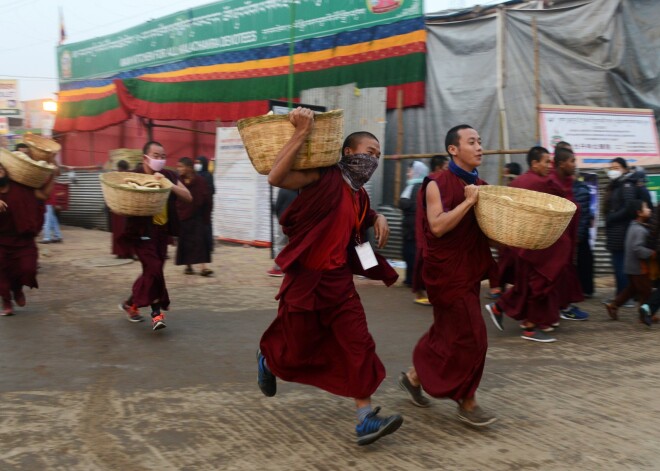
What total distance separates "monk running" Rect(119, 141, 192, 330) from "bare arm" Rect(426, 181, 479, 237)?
300 cm

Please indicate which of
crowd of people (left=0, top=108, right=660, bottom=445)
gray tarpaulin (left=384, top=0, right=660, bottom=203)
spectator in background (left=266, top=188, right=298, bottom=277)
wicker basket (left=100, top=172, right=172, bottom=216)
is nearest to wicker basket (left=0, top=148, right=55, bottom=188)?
wicker basket (left=100, top=172, right=172, bottom=216)

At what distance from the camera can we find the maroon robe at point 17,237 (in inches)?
273

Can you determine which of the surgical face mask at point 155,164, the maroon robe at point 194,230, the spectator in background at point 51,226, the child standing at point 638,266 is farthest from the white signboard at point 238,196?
the child standing at point 638,266

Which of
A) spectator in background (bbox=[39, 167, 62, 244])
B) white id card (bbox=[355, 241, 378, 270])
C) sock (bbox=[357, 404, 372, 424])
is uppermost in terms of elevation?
white id card (bbox=[355, 241, 378, 270])

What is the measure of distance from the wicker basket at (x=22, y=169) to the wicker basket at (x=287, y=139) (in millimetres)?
4164

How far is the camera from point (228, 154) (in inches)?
524

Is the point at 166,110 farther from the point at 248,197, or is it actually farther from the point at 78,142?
the point at 78,142

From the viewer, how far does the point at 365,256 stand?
12.4 feet

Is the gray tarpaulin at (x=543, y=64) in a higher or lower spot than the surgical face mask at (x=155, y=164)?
higher

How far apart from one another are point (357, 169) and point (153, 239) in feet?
10.4

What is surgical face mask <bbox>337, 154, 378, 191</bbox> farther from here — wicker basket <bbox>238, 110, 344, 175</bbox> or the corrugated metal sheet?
the corrugated metal sheet

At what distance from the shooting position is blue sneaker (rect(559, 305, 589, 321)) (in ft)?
23.0

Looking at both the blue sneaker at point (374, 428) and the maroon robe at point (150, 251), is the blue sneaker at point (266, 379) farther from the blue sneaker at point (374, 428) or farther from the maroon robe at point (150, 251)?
the maroon robe at point (150, 251)

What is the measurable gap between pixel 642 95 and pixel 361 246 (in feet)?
26.9
